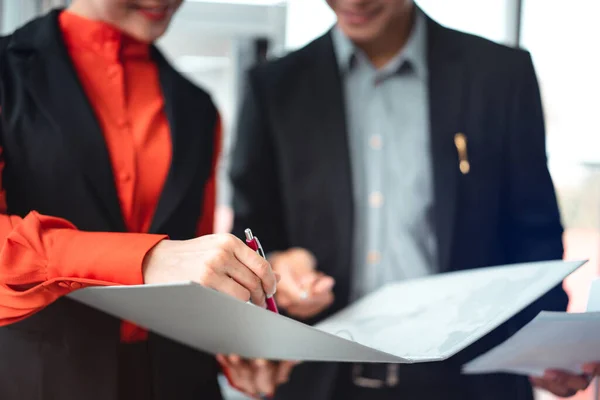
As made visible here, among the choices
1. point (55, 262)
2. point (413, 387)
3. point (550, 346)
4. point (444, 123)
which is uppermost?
point (444, 123)

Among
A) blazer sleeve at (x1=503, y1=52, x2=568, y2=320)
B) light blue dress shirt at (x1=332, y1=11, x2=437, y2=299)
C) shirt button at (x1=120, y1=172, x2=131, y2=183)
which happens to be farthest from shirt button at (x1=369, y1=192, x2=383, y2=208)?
shirt button at (x1=120, y1=172, x2=131, y2=183)

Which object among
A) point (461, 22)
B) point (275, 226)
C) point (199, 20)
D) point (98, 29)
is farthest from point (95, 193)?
point (199, 20)

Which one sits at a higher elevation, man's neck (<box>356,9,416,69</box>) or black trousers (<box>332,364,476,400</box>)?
man's neck (<box>356,9,416,69</box>)

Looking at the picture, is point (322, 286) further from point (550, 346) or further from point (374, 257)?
point (550, 346)

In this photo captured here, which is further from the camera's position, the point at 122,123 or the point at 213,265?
the point at 122,123

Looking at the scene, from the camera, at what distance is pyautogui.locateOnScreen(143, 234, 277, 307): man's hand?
0.54 m

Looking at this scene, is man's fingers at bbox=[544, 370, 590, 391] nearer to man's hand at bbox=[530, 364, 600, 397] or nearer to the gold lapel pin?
man's hand at bbox=[530, 364, 600, 397]

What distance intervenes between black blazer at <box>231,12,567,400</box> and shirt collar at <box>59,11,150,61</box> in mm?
324

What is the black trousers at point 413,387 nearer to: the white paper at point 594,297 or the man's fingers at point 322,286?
the man's fingers at point 322,286

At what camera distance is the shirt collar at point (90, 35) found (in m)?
0.87

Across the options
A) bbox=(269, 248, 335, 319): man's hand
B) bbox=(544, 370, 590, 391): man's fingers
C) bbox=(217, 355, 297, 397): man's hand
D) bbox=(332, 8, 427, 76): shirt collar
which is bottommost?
bbox=(217, 355, 297, 397): man's hand

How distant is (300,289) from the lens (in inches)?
35.6

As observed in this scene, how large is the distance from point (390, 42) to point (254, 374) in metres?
0.62

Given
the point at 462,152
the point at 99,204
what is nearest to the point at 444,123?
the point at 462,152
